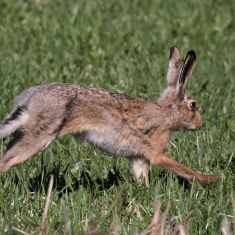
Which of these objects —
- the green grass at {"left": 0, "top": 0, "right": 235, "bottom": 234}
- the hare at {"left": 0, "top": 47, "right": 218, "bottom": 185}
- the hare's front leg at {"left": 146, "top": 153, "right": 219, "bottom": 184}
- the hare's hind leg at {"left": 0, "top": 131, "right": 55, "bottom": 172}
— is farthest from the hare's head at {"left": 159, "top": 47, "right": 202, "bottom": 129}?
the hare's hind leg at {"left": 0, "top": 131, "right": 55, "bottom": 172}

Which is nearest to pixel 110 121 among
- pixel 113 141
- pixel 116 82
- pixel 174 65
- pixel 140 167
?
pixel 113 141

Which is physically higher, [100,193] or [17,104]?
[17,104]

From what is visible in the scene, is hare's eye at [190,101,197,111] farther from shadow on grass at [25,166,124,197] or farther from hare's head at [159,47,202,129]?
shadow on grass at [25,166,124,197]

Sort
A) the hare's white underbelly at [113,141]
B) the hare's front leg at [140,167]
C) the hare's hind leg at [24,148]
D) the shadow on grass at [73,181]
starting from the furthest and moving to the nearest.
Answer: the hare's front leg at [140,167], the hare's white underbelly at [113,141], the shadow on grass at [73,181], the hare's hind leg at [24,148]

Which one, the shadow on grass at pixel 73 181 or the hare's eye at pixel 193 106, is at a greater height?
the hare's eye at pixel 193 106

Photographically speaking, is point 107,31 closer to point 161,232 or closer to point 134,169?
point 134,169

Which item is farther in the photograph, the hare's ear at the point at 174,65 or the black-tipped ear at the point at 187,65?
the hare's ear at the point at 174,65

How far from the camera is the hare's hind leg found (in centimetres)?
753

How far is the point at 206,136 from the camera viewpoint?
29.1 ft

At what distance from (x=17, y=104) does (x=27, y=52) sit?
4.44 meters

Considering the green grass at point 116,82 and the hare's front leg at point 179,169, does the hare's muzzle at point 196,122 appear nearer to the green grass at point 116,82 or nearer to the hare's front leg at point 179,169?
the green grass at point 116,82

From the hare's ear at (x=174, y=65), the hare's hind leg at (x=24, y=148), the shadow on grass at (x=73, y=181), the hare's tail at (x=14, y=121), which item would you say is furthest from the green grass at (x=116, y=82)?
the hare's ear at (x=174, y=65)

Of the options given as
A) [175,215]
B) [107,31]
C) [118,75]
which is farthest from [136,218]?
[107,31]

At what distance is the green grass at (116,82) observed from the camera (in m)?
7.06
